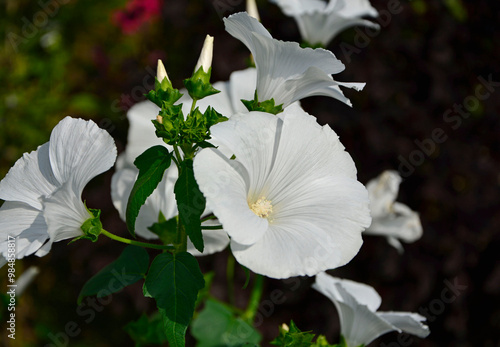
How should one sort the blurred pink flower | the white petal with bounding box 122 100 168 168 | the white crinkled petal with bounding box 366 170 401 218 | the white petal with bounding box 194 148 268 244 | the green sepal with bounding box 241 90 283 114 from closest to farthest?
the white petal with bounding box 194 148 268 244 < the green sepal with bounding box 241 90 283 114 < the white petal with bounding box 122 100 168 168 < the white crinkled petal with bounding box 366 170 401 218 < the blurred pink flower

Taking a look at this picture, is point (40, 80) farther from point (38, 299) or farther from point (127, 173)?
point (127, 173)

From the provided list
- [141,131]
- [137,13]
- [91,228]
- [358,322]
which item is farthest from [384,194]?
[137,13]

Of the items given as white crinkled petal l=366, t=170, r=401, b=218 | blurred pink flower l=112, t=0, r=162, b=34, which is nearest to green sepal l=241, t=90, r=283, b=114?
white crinkled petal l=366, t=170, r=401, b=218

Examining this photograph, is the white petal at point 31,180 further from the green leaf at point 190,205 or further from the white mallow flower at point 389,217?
the white mallow flower at point 389,217

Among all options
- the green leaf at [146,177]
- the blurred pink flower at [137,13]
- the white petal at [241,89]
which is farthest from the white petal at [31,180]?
the blurred pink flower at [137,13]

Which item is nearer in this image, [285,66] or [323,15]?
[285,66]

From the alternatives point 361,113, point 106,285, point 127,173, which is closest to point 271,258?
point 106,285

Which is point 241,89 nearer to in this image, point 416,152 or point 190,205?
point 190,205

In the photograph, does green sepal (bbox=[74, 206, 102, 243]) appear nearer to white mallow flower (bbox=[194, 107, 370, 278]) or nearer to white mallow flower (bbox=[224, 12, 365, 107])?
white mallow flower (bbox=[194, 107, 370, 278])
